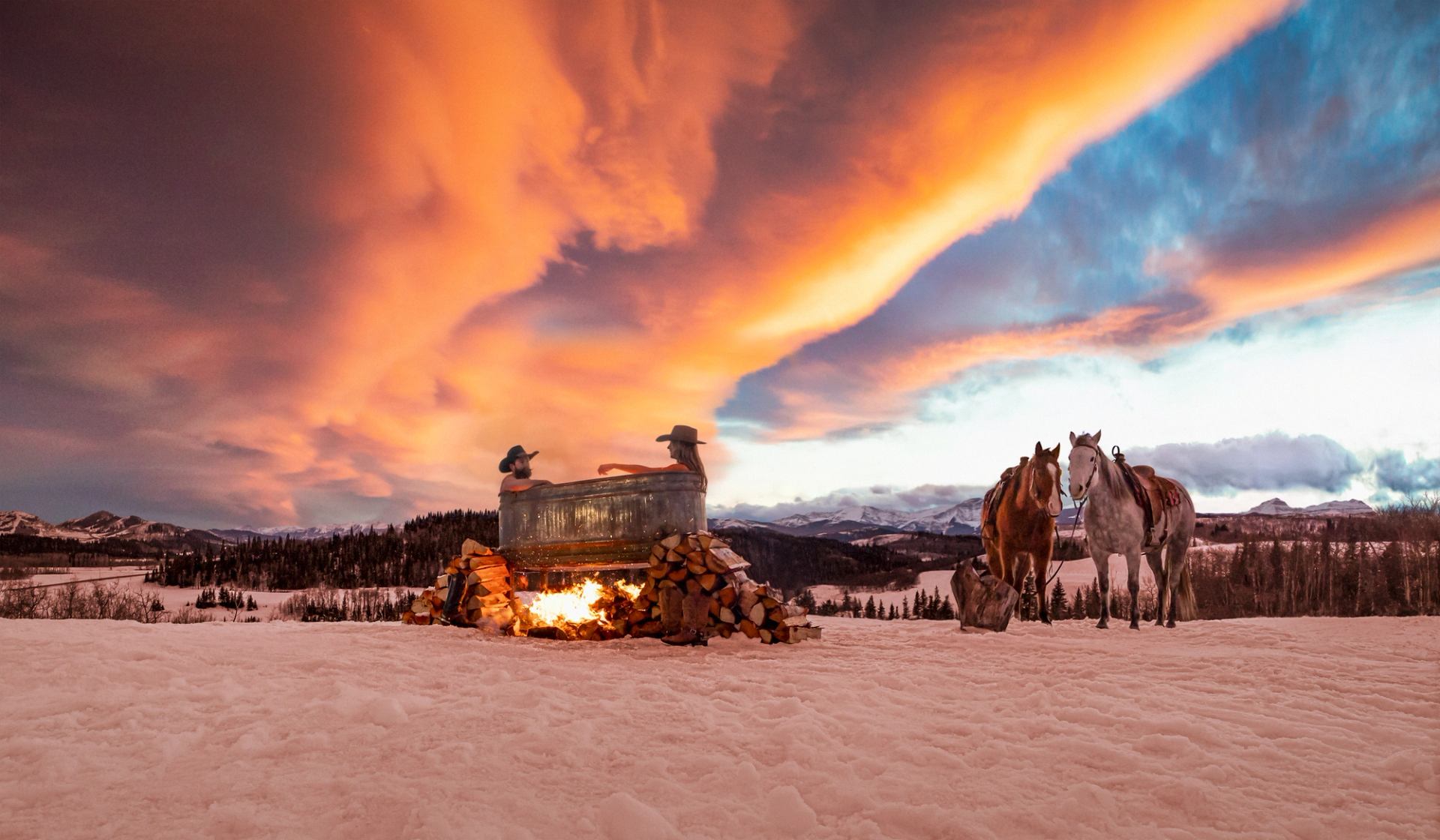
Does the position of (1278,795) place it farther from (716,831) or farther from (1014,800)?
(716,831)

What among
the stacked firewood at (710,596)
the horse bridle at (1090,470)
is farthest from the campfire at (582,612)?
the horse bridle at (1090,470)

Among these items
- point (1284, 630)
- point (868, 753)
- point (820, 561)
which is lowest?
point (820, 561)

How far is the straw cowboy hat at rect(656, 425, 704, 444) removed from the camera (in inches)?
347

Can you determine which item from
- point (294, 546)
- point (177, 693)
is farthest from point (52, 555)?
point (177, 693)

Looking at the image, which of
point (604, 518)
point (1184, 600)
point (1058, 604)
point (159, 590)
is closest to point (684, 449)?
point (604, 518)

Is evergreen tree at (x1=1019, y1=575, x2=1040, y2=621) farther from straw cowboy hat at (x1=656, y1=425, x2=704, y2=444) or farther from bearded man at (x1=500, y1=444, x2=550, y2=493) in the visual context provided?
bearded man at (x1=500, y1=444, x2=550, y2=493)

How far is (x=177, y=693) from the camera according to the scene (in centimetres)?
454

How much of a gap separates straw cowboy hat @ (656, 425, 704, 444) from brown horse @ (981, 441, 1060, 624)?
193 inches

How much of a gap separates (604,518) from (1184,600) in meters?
9.58

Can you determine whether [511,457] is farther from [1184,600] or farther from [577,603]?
[1184,600]

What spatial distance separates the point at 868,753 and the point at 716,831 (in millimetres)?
1209

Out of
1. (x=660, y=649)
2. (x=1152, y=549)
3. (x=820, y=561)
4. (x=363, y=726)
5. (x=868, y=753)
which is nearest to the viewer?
(x=868, y=753)

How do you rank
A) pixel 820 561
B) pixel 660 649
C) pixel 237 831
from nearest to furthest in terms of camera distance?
pixel 237 831, pixel 660 649, pixel 820 561

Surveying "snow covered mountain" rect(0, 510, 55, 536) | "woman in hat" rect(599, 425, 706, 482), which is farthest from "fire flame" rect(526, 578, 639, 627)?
"snow covered mountain" rect(0, 510, 55, 536)
